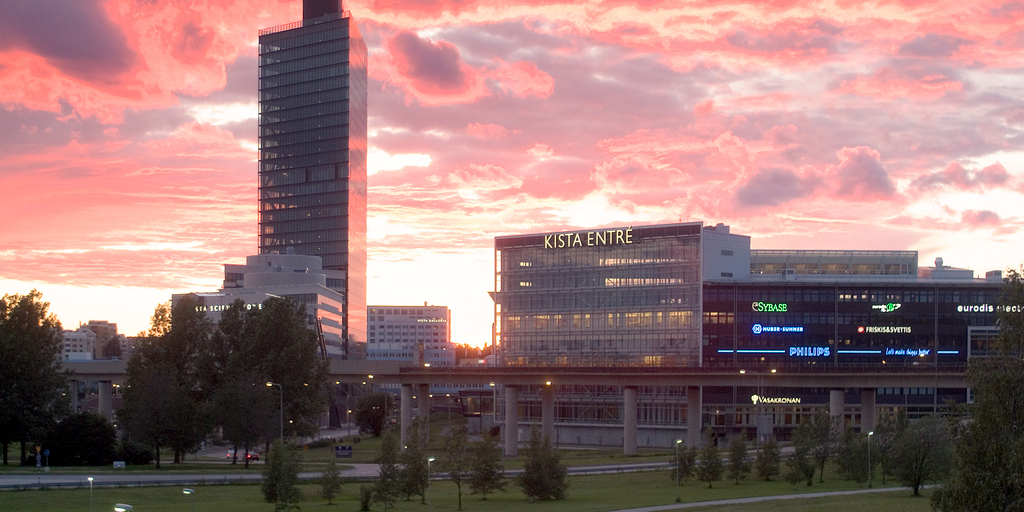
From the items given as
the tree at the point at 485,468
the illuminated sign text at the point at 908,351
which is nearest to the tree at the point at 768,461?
the tree at the point at 485,468

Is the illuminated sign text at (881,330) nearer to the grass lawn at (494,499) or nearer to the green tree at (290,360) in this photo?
the grass lawn at (494,499)

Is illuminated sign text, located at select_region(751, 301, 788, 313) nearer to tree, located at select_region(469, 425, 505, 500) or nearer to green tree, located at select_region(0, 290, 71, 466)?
tree, located at select_region(469, 425, 505, 500)

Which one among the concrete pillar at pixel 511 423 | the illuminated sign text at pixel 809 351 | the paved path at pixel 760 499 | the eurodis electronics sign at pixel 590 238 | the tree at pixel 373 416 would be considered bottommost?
the tree at pixel 373 416

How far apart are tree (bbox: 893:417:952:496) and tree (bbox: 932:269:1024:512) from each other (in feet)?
106

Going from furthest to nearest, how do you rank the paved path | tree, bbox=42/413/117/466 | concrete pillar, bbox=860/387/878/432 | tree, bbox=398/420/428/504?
1. concrete pillar, bbox=860/387/878/432
2. tree, bbox=42/413/117/466
3. tree, bbox=398/420/428/504
4. the paved path

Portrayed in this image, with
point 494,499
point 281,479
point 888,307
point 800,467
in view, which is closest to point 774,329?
point 888,307

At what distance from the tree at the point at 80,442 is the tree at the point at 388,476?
157ft

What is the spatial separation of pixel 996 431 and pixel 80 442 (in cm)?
9011

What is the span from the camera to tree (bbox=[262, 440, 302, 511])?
203 feet

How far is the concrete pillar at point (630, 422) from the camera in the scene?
446ft

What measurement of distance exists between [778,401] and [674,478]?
73774 mm

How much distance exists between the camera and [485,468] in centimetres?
7362

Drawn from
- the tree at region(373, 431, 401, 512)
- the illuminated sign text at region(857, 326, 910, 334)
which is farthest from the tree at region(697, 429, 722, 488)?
the illuminated sign text at region(857, 326, 910, 334)

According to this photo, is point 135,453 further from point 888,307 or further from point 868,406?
point 888,307
